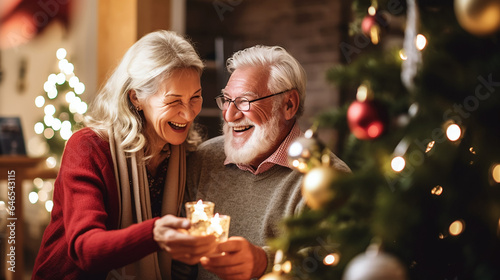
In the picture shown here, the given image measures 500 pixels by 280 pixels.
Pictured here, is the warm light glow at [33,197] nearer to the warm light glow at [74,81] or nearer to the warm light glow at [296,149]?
the warm light glow at [74,81]

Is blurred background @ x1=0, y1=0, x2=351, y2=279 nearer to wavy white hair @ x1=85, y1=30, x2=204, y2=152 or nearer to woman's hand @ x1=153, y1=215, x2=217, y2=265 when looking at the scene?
wavy white hair @ x1=85, y1=30, x2=204, y2=152

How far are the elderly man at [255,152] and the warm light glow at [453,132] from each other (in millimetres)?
756

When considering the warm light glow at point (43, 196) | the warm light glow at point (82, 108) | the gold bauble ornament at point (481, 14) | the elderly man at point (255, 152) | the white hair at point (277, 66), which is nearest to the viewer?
the gold bauble ornament at point (481, 14)

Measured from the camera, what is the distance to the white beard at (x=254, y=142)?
1.77 metres

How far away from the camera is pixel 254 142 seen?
5.88 feet

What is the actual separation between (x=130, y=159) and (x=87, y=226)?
13.3 inches

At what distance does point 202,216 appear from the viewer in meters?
1.29

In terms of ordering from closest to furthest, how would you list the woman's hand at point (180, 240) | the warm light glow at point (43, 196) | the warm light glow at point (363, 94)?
the warm light glow at point (363, 94) → the woman's hand at point (180, 240) → the warm light glow at point (43, 196)

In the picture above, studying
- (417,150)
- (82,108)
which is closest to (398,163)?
(417,150)

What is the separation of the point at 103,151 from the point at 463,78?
1131 mm

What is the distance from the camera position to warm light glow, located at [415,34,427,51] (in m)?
0.91

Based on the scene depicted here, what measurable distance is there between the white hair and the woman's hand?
0.76m

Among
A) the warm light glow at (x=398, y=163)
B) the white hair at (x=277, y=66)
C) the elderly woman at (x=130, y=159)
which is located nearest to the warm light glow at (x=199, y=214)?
the elderly woman at (x=130, y=159)

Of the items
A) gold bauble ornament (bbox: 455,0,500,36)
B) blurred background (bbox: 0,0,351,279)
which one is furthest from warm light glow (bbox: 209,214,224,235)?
blurred background (bbox: 0,0,351,279)
